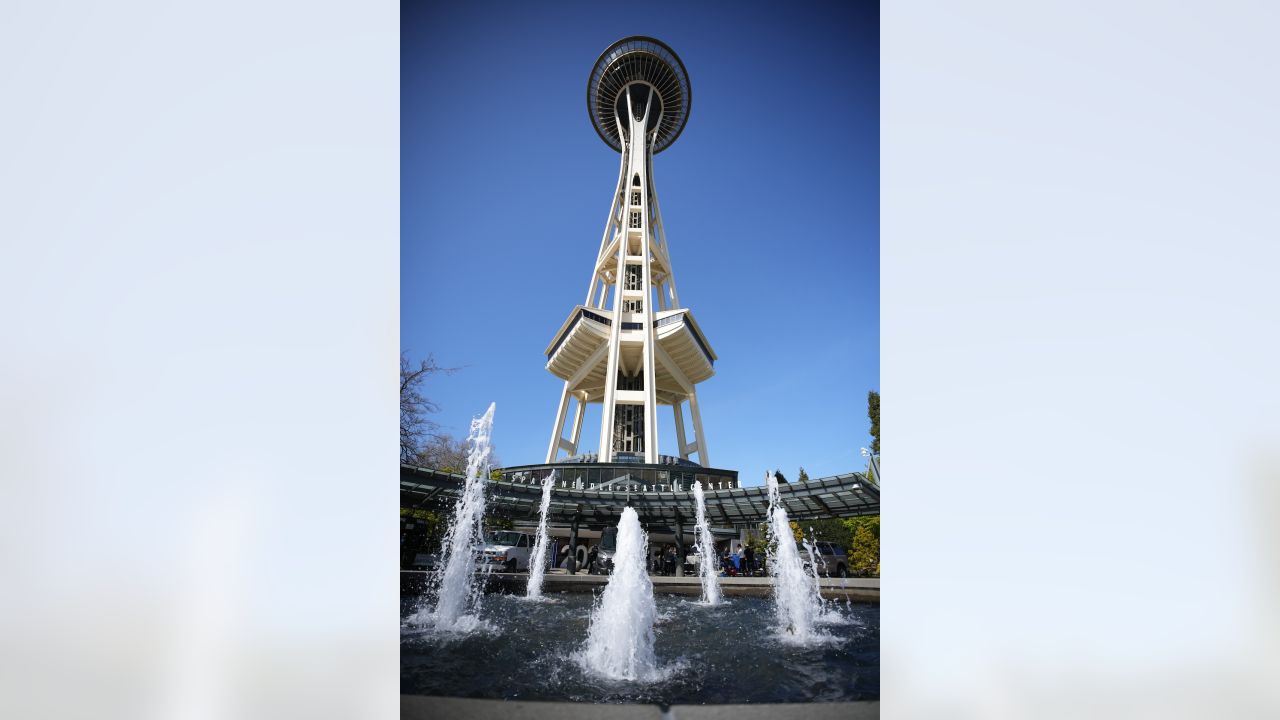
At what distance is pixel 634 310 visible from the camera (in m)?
36.0

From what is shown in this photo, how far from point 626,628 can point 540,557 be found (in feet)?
21.7

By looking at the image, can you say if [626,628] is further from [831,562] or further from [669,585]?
[831,562]

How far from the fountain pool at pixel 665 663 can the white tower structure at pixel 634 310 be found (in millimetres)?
22349

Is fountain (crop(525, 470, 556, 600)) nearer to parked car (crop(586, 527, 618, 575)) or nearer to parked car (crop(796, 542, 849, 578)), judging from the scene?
parked car (crop(586, 527, 618, 575))

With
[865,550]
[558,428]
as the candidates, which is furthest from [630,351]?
[865,550]

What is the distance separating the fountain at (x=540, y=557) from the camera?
850 centimetres

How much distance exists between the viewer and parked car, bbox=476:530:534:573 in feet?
35.6

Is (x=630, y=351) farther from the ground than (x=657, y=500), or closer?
farther from the ground

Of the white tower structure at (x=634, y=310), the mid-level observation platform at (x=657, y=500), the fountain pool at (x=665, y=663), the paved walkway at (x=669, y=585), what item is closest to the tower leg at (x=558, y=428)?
the white tower structure at (x=634, y=310)

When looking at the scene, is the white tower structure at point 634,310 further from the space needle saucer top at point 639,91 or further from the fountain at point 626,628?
the fountain at point 626,628
